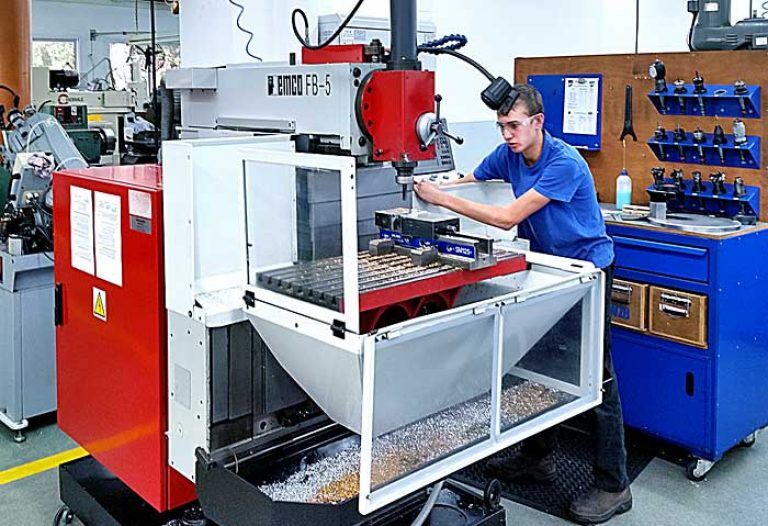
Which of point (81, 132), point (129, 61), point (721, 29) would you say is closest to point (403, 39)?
point (721, 29)

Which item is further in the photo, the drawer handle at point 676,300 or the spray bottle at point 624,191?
the spray bottle at point 624,191

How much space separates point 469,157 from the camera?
15.0 ft

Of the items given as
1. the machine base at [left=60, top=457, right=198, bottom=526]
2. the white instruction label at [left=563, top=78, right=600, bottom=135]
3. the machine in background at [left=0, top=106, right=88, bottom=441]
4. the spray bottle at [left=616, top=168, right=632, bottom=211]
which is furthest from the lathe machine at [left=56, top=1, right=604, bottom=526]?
the white instruction label at [left=563, top=78, right=600, bottom=135]

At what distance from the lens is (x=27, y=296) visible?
2908 millimetres

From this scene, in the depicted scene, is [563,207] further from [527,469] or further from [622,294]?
[527,469]

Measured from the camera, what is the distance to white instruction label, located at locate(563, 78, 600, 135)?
3391 millimetres

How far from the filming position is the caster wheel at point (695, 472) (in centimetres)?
271

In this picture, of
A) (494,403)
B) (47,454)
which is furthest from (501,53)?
(494,403)

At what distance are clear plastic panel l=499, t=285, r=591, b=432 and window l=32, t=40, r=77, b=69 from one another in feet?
33.6

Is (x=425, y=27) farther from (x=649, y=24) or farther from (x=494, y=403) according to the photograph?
(x=649, y=24)

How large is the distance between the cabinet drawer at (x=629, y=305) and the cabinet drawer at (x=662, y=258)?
0.07 meters

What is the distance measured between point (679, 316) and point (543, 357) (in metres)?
1.13

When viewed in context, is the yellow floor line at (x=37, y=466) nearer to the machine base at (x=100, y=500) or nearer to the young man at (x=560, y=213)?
the machine base at (x=100, y=500)

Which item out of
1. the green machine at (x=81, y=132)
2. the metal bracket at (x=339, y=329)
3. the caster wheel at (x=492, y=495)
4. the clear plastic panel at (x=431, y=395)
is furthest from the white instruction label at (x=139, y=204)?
the green machine at (x=81, y=132)
